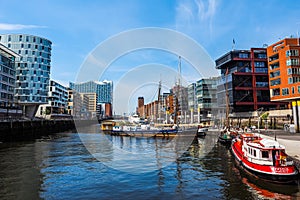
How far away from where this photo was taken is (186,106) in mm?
141250

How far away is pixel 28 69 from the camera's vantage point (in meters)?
99.3

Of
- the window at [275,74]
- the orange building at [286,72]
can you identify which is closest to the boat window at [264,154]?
the orange building at [286,72]

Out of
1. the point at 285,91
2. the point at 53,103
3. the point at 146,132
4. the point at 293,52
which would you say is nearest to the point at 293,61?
the point at 293,52

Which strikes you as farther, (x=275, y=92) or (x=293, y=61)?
(x=275, y=92)

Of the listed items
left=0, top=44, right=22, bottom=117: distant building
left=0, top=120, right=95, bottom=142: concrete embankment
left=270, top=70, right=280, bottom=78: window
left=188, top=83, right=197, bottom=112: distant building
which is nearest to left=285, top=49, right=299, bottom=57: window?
left=270, top=70, right=280, bottom=78: window

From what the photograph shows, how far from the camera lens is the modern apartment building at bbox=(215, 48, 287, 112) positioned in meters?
83.6

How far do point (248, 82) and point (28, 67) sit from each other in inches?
3730

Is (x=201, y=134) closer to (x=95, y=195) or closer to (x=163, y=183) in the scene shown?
(x=163, y=183)

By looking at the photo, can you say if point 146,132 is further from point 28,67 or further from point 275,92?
point 28,67

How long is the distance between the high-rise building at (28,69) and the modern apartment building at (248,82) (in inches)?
3215

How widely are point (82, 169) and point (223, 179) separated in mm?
13885

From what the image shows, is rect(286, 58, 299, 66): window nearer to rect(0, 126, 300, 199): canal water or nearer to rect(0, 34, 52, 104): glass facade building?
rect(0, 126, 300, 199): canal water

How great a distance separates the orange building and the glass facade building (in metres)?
93.1

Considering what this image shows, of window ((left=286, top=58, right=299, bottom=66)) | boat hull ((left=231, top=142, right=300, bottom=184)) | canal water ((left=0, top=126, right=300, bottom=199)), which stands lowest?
canal water ((left=0, top=126, right=300, bottom=199))
